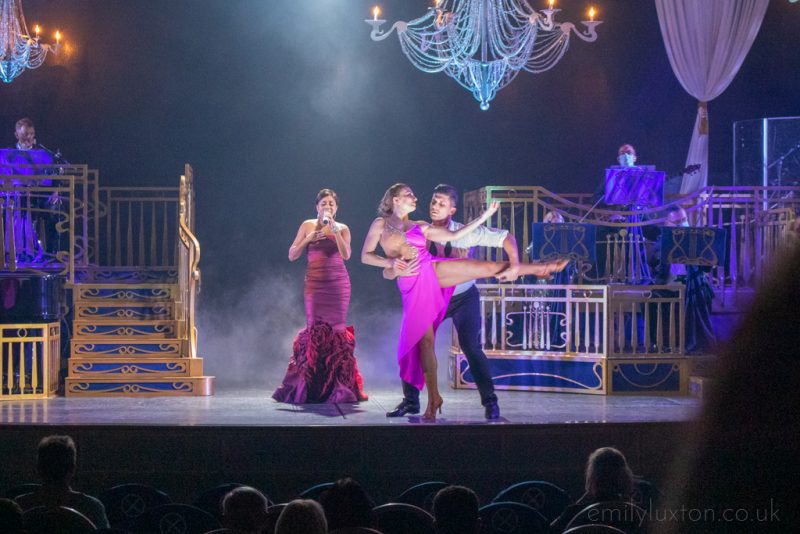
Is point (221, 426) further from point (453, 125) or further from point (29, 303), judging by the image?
point (453, 125)

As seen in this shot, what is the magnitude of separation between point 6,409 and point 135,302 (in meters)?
1.63

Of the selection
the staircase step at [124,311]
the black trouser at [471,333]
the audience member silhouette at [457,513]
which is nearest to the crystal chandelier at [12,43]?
the staircase step at [124,311]

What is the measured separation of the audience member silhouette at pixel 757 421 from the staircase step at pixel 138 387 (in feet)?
22.3

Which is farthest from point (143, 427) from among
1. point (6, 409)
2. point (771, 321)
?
point (771, 321)

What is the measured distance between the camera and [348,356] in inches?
279

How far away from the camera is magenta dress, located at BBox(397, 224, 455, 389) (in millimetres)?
5746

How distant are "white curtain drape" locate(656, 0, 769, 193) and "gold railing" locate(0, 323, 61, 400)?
6.61 metres

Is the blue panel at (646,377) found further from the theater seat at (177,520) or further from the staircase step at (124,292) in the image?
the theater seat at (177,520)

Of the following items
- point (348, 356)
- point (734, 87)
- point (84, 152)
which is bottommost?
point (348, 356)

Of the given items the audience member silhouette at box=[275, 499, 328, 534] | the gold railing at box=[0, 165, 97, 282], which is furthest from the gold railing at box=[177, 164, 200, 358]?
the audience member silhouette at box=[275, 499, 328, 534]

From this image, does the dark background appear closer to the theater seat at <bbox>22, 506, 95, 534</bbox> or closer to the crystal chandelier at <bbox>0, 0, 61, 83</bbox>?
the crystal chandelier at <bbox>0, 0, 61, 83</bbox>

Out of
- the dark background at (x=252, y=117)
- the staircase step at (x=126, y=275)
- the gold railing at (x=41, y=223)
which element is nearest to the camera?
the gold railing at (x=41, y=223)

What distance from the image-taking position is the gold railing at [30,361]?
284 inches

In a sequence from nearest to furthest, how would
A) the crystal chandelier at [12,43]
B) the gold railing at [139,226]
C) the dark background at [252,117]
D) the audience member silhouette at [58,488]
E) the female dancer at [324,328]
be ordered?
the audience member silhouette at [58,488], the female dancer at [324,328], the crystal chandelier at [12,43], the gold railing at [139,226], the dark background at [252,117]
